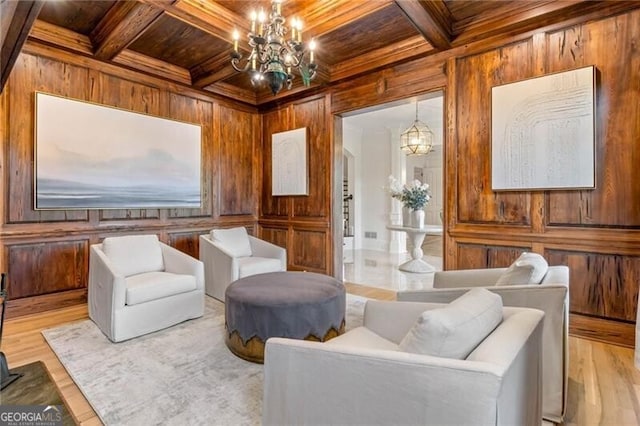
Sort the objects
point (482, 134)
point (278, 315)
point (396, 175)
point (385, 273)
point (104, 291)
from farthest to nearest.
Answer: point (396, 175), point (385, 273), point (482, 134), point (104, 291), point (278, 315)

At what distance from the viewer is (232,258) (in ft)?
11.7

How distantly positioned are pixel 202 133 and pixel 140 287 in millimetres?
2655

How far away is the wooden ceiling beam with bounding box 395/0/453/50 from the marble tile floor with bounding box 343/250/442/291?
288 cm

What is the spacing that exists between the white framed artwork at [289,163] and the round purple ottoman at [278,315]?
249 centimetres

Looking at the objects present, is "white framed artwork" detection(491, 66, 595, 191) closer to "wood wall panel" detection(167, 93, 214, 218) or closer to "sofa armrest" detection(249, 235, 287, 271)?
"sofa armrest" detection(249, 235, 287, 271)

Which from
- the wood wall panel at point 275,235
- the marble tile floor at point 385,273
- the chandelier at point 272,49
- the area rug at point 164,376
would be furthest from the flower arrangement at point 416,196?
the area rug at point 164,376

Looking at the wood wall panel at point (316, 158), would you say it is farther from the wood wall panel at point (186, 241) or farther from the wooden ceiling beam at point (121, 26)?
the wooden ceiling beam at point (121, 26)

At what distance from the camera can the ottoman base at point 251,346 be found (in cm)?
222

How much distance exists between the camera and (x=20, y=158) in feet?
10.5

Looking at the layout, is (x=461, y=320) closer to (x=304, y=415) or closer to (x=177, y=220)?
(x=304, y=415)

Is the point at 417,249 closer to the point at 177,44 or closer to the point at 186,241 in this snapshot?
the point at 186,241

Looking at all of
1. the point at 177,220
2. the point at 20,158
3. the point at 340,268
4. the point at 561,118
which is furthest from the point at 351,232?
the point at 20,158

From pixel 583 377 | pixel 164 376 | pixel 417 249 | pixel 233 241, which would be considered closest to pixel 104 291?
pixel 164 376

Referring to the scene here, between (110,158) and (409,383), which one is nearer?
(409,383)
